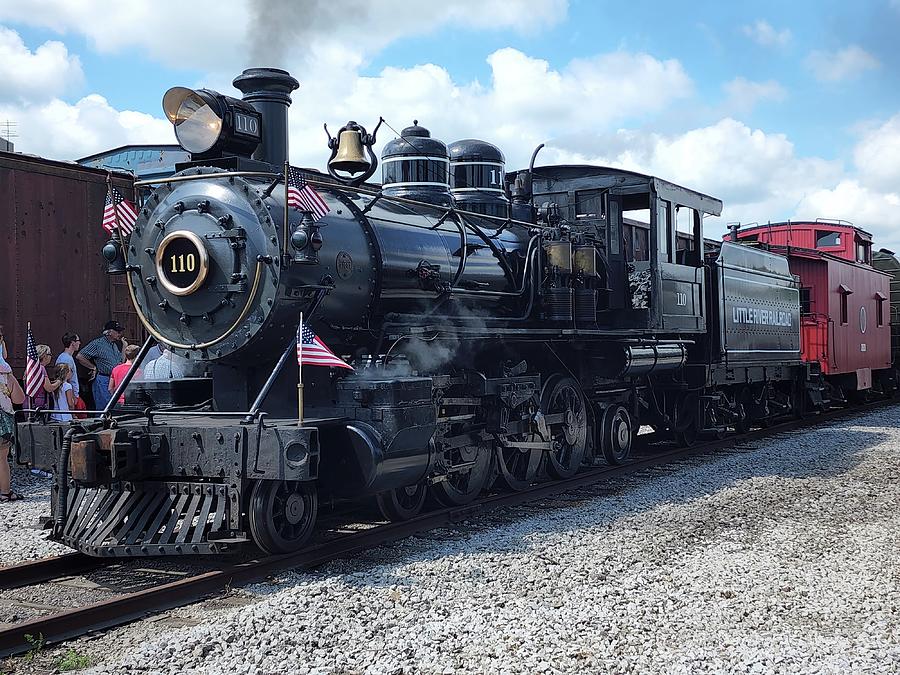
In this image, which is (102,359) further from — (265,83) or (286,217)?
(286,217)

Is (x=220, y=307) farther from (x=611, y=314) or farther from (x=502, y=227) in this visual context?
(x=611, y=314)

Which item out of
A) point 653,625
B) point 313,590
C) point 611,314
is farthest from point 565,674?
point 611,314

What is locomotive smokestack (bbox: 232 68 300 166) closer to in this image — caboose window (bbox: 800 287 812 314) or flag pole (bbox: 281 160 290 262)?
flag pole (bbox: 281 160 290 262)

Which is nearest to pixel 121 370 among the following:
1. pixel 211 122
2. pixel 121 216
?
pixel 121 216

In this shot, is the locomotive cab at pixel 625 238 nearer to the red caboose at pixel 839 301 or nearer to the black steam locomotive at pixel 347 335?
the black steam locomotive at pixel 347 335

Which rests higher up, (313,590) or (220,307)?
(220,307)

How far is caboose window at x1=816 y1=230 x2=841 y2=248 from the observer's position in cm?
2292

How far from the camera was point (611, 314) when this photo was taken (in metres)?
10.8

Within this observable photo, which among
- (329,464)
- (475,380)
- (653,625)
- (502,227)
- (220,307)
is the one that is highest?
(502,227)

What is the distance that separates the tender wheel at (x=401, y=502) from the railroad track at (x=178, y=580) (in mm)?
143

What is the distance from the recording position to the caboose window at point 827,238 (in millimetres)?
22922

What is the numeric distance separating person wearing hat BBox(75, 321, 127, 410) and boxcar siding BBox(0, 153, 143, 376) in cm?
73

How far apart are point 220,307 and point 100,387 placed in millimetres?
4661

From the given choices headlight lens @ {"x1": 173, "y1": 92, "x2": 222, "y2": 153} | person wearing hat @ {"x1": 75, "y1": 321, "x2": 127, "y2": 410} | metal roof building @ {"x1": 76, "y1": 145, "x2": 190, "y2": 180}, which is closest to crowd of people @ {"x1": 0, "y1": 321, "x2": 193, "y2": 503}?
person wearing hat @ {"x1": 75, "y1": 321, "x2": 127, "y2": 410}
